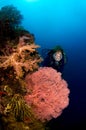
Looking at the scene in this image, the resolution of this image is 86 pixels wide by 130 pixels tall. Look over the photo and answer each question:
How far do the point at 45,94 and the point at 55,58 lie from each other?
7.15 ft

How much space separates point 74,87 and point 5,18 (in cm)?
257

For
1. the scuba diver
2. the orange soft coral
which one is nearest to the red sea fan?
the orange soft coral

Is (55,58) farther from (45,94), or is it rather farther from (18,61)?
(18,61)

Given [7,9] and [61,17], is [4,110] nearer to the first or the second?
[7,9]

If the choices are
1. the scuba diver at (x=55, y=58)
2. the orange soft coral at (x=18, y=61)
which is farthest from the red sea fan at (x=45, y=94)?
the scuba diver at (x=55, y=58)

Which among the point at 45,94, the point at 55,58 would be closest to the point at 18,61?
the point at 45,94

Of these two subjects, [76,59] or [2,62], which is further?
[76,59]

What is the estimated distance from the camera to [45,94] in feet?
13.3

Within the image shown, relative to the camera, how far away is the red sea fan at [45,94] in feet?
13.2

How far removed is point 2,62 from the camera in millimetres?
3717

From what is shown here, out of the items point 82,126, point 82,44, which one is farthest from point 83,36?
point 82,126

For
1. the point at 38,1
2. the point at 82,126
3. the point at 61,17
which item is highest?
the point at 38,1

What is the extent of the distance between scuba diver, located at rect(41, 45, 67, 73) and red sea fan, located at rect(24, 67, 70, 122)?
1.93 m

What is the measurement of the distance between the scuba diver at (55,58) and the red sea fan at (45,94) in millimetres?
1926
